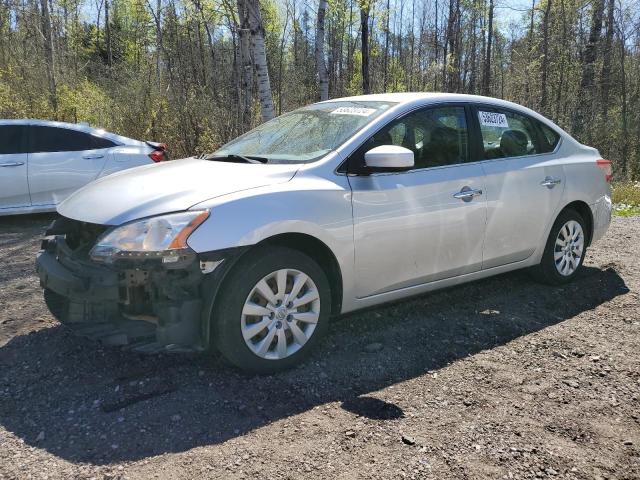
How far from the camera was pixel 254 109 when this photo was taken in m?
16.6

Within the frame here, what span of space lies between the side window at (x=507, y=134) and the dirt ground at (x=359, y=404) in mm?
1359

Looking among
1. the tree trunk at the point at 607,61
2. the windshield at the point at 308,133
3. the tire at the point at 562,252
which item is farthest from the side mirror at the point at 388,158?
the tree trunk at the point at 607,61

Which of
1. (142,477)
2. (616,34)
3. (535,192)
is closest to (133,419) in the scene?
(142,477)

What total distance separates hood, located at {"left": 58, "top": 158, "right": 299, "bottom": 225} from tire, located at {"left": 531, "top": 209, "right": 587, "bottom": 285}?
273 centimetres

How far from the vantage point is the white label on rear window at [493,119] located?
4.61 metres

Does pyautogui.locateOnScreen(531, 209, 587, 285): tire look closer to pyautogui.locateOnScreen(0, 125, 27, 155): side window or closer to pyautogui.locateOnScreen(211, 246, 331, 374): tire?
pyautogui.locateOnScreen(211, 246, 331, 374): tire

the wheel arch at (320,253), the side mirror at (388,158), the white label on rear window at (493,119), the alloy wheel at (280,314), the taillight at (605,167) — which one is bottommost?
the alloy wheel at (280,314)

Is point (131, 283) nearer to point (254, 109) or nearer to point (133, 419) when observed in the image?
point (133, 419)

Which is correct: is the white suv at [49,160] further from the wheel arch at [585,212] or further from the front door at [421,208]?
the wheel arch at [585,212]

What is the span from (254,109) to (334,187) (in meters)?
13.6

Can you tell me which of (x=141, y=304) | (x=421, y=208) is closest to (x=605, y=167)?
(x=421, y=208)

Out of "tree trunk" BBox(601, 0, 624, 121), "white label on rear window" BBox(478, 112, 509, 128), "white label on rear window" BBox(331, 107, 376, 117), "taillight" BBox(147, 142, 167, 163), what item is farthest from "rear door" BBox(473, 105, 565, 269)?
"tree trunk" BBox(601, 0, 624, 121)

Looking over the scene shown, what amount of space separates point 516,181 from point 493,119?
0.56 metres

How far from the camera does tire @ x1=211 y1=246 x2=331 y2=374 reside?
3193 millimetres
